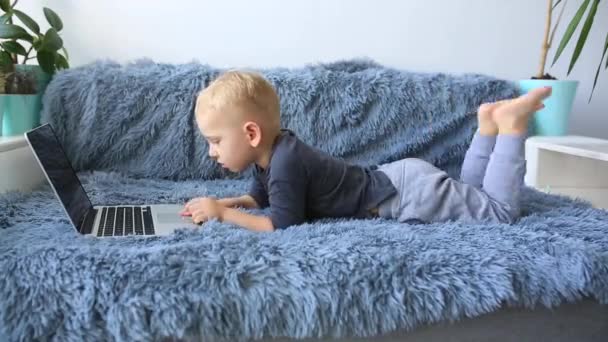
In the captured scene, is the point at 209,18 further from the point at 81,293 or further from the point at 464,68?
the point at 81,293

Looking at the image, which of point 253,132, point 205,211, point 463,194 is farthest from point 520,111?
point 205,211

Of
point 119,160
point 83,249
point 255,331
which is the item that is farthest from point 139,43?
point 255,331

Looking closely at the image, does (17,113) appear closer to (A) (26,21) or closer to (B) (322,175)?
(A) (26,21)

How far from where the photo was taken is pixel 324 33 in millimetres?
1873

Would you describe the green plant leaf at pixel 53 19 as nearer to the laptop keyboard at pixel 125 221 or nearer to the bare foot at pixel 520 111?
the laptop keyboard at pixel 125 221

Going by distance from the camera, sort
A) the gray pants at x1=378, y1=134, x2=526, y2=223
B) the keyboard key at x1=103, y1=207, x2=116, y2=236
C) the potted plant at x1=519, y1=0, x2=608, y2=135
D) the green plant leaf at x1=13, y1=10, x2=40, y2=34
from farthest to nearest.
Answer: the potted plant at x1=519, y1=0, x2=608, y2=135 → the green plant leaf at x1=13, y1=10, x2=40, y2=34 → the gray pants at x1=378, y1=134, x2=526, y2=223 → the keyboard key at x1=103, y1=207, x2=116, y2=236

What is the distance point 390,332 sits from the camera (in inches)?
34.4

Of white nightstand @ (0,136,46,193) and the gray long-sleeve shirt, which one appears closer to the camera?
the gray long-sleeve shirt

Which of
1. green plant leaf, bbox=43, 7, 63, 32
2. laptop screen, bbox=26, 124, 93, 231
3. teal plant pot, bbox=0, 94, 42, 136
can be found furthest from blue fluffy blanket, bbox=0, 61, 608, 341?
green plant leaf, bbox=43, 7, 63, 32

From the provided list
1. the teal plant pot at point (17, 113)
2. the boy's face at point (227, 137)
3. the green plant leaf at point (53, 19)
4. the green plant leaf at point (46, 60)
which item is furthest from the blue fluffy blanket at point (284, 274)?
the green plant leaf at point (53, 19)

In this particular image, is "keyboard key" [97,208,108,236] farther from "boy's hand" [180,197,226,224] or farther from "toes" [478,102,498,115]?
"toes" [478,102,498,115]

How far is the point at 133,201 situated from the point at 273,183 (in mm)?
424

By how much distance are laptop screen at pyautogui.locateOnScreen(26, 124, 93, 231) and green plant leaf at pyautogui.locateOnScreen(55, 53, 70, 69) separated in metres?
0.48

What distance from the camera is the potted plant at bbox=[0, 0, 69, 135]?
1.49 metres
